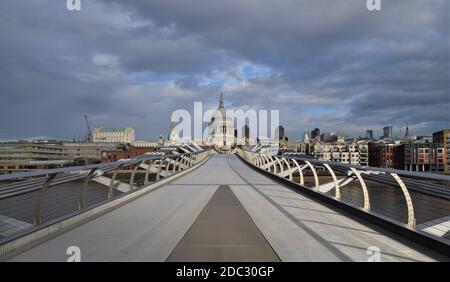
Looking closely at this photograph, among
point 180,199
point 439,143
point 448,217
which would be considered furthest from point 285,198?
point 439,143

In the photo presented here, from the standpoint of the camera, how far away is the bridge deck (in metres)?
5.21

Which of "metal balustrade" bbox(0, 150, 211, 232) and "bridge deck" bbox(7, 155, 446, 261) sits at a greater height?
"metal balustrade" bbox(0, 150, 211, 232)

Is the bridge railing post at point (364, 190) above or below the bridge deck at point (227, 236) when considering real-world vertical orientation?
above

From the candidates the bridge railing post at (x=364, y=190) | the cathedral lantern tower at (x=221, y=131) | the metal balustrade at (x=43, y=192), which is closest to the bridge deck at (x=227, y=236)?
the bridge railing post at (x=364, y=190)

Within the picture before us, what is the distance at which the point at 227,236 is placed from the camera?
638 cm

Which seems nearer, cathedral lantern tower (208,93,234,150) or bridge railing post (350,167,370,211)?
bridge railing post (350,167,370,211)

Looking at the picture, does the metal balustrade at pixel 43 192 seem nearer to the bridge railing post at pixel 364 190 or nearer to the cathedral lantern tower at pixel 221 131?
the bridge railing post at pixel 364 190

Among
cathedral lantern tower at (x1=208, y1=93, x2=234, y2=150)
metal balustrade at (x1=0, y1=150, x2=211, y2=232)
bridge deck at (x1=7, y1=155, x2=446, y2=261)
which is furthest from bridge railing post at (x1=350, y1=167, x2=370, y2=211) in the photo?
cathedral lantern tower at (x1=208, y1=93, x2=234, y2=150)

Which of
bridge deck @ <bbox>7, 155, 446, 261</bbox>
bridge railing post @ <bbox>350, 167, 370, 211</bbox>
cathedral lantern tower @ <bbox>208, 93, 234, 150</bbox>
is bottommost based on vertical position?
bridge deck @ <bbox>7, 155, 446, 261</bbox>

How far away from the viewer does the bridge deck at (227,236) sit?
17.1 ft

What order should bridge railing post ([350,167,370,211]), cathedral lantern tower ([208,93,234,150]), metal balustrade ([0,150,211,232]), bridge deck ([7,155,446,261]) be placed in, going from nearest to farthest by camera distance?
bridge deck ([7,155,446,261]) → metal balustrade ([0,150,211,232]) → bridge railing post ([350,167,370,211]) → cathedral lantern tower ([208,93,234,150])

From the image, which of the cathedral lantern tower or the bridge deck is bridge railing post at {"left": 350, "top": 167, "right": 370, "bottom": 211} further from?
the cathedral lantern tower
